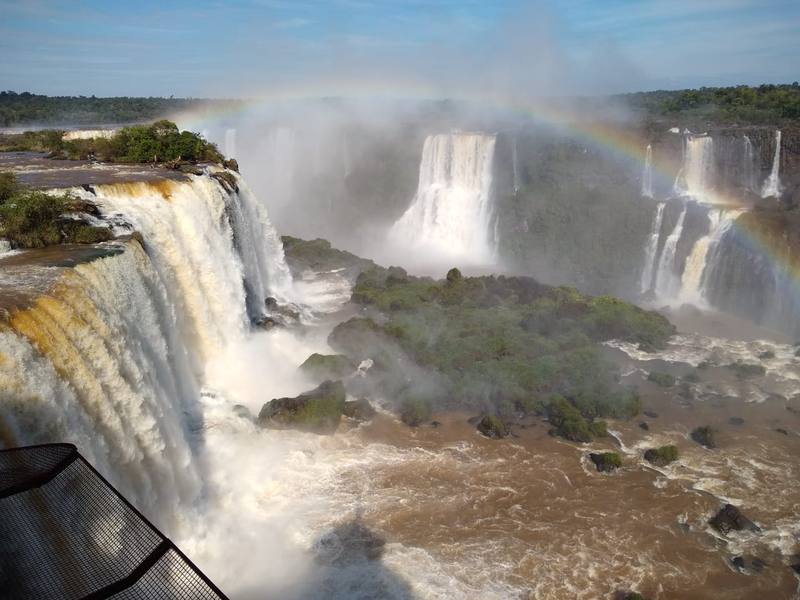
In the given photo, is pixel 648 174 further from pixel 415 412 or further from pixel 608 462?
pixel 415 412

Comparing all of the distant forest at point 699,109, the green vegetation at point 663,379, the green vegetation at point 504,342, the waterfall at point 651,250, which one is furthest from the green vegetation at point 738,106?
the green vegetation at point 663,379

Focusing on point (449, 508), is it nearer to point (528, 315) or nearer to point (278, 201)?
A: point (528, 315)

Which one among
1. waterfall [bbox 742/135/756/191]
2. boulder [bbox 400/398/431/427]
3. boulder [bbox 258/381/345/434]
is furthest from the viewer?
waterfall [bbox 742/135/756/191]

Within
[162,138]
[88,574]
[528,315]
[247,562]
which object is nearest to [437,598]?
[247,562]

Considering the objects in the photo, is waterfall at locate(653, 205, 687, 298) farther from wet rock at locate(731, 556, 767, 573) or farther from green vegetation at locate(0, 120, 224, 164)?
green vegetation at locate(0, 120, 224, 164)

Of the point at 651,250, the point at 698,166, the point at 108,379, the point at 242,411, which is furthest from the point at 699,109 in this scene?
the point at 108,379

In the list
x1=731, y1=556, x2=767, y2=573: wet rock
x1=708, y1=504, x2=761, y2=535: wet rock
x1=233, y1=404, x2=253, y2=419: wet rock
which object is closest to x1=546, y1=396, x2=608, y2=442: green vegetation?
x1=708, y1=504, x2=761, y2=535: wet rock

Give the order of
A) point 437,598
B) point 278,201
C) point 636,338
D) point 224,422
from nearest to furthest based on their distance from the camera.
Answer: point 437,598, point 224,422, point 636,338, point 278,201
